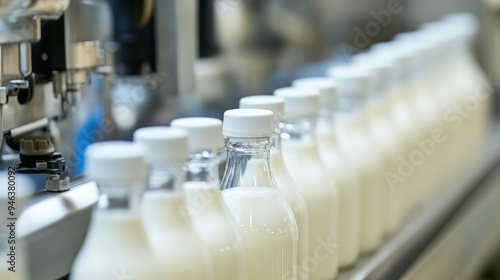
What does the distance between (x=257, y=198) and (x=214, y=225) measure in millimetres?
82

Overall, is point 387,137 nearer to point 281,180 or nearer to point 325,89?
point 325,89

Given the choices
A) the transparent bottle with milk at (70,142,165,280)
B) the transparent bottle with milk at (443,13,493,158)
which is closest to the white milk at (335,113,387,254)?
the transparent bottle with milk at (70,142,165,280)

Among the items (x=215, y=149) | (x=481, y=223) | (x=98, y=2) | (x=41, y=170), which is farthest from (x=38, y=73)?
(x=481, y=223)

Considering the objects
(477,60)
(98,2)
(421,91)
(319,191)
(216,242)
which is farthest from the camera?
(477,60)

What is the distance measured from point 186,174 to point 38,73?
0.34 m

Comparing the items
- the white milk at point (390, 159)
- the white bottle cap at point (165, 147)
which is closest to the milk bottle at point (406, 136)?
the white milk at point (390, 159)

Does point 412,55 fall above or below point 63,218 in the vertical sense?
above

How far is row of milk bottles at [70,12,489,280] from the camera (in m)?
0.60

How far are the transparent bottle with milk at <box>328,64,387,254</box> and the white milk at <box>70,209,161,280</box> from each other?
498mm

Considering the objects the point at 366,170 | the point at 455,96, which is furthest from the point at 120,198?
the point at 455,96

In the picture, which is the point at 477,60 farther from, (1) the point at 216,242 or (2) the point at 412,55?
(1) the point at 216,242

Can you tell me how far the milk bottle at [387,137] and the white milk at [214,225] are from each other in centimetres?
48

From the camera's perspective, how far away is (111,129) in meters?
1.29

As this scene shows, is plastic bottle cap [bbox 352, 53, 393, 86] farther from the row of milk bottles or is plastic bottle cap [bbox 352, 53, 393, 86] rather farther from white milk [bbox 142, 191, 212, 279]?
white milk [bbox 142, 191, 212, 279]
